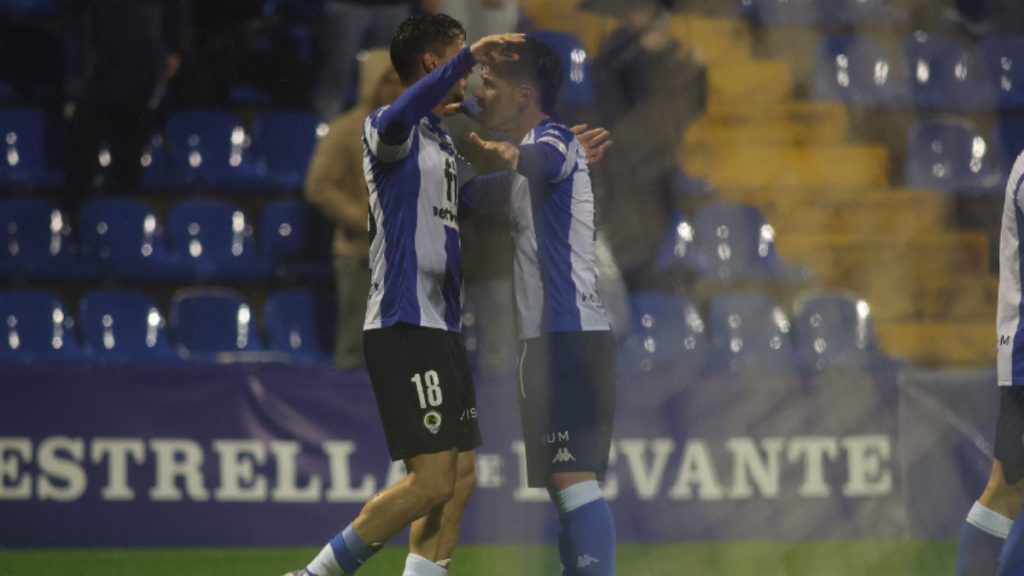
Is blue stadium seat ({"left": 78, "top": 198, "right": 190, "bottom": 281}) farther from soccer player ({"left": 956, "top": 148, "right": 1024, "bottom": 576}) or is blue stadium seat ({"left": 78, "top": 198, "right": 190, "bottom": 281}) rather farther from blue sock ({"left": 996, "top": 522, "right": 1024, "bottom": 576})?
blue sock ({"left": 996, "top": 522, "right": 1024, "bottom": 576})

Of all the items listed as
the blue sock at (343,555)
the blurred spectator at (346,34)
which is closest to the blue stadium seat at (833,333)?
the blue sock at (343,555)

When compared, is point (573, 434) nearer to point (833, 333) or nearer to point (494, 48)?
point (494, 48)

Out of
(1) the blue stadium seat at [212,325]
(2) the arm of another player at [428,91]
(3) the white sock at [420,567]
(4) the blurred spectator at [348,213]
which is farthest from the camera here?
(1) the blue stadium seat at [212,325]

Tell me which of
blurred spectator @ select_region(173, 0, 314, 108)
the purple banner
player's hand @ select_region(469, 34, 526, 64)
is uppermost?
blurred spectator @ select_region(173, 0, 314, 108)

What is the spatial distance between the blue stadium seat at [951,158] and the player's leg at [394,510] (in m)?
2.46

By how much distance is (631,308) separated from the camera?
5234 millimetres

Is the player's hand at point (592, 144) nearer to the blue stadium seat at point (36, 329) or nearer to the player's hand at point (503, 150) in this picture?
the player's hand at point (503, 150)

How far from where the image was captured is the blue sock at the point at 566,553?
371 centimetres

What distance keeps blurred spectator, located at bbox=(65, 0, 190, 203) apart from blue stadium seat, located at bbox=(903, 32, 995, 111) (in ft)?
Answer: 10.1

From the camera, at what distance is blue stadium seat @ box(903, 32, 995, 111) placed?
5.33 m

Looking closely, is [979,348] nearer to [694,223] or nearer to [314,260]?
[694,223]

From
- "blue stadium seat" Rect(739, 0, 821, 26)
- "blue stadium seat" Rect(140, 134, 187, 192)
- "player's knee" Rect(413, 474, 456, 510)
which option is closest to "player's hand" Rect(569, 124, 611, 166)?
"player's knee" Rect(413, 474, 456, 510)

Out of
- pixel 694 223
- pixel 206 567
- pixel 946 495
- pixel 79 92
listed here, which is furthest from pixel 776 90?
pixel 79 92

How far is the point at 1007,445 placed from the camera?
141 inches
